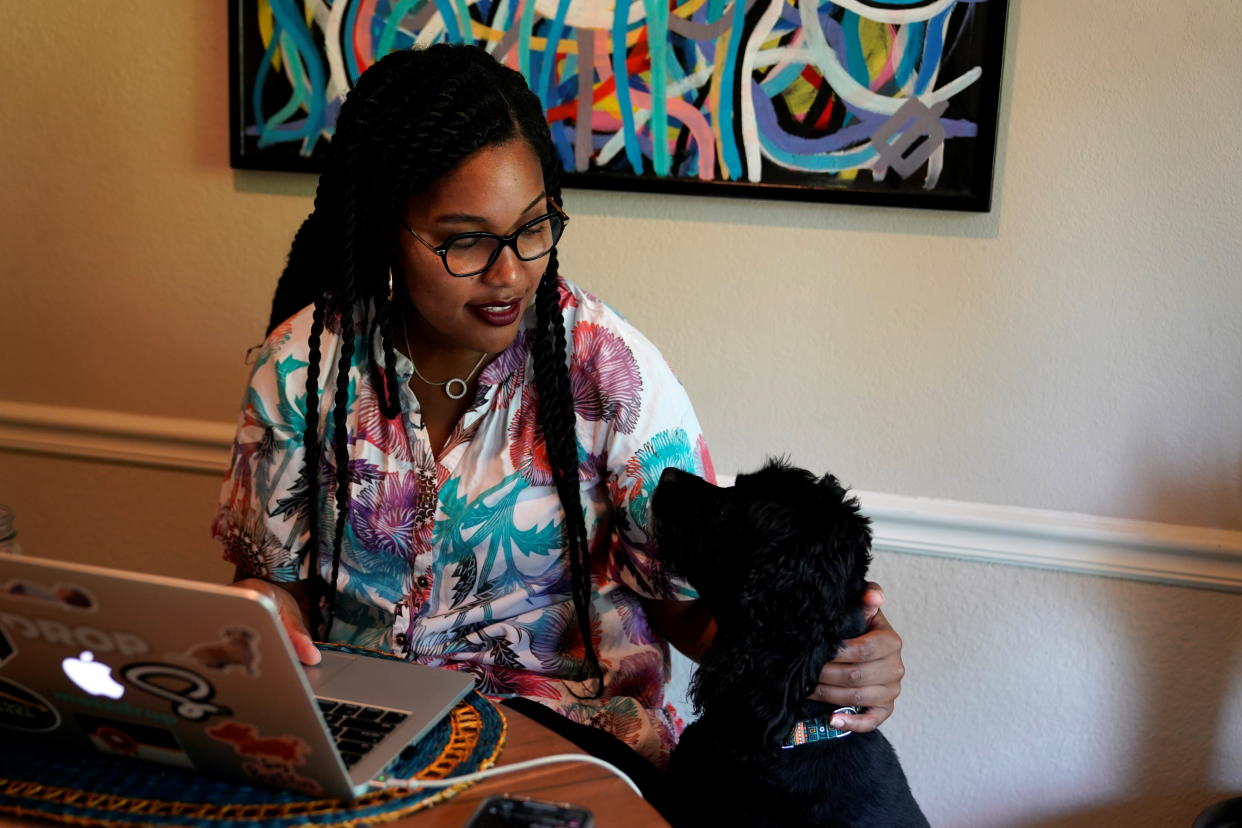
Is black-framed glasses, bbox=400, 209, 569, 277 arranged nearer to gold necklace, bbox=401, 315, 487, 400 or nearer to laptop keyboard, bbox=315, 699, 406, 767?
gold necklace, bbox=401, 315, 487, 400

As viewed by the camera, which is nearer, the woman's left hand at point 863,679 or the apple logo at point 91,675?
the apple logo at point 91,675

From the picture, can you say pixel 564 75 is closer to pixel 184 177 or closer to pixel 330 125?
pixel 330 125

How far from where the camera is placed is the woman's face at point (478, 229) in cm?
121

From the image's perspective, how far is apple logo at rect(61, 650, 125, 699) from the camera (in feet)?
2.42

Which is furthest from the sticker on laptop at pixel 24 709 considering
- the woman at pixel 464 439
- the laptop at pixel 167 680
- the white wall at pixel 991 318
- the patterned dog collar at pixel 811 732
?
the white wall at pixel 991 318

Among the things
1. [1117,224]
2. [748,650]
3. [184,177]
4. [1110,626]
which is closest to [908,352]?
[1117,224]

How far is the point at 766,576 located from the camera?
1188 mm

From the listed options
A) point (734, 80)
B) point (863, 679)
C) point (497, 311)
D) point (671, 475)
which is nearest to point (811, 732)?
point (863, 679)

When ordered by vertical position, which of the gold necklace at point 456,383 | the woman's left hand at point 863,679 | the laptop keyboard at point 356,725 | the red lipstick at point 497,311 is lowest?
the woman's left hand at point 863,679

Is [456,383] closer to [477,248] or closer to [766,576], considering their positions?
[477,248]

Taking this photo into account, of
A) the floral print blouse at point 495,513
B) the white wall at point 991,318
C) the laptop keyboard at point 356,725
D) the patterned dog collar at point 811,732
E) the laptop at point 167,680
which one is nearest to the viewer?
the laptop at point 167,680

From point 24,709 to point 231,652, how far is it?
0.23m

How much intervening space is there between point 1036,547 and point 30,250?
187 cm

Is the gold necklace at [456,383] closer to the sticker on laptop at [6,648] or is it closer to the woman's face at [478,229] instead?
the woman's face at [478,229]
